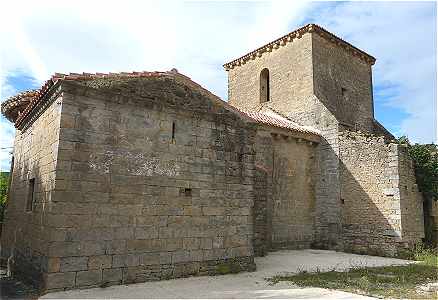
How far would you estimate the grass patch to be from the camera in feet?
21.0

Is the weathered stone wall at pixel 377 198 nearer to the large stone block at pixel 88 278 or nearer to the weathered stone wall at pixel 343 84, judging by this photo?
the weathered stone wall at pixel 343 84

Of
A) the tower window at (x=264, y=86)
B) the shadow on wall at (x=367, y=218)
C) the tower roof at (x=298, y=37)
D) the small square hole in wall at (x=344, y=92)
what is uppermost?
the tower roof at (x=298, y=37)

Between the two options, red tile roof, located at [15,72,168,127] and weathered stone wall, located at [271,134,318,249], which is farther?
weathered stone wall, located at [271,134,318,249]

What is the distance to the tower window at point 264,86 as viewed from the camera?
56.4ft

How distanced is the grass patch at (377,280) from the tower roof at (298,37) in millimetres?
9903

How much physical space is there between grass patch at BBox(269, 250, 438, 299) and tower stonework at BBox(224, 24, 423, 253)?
11.1ft

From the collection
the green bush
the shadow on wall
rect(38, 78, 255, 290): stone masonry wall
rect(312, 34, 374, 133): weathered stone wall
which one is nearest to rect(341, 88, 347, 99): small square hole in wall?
rect(312, 34, 374, 133): weathered stone wall

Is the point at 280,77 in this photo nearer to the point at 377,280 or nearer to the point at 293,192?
the point at 293,192

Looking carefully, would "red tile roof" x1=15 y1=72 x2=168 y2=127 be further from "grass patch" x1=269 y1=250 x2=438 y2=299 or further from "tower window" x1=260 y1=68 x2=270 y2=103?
"tower window" x1=260 y1=68 x2=270 y2=103

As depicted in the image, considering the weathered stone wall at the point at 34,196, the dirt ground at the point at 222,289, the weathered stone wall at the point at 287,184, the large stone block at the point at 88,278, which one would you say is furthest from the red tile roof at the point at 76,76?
the weathered stone wall at the point at 287,184

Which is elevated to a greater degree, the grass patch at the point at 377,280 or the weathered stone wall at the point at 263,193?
the weathered stone wall at the point at 263,193

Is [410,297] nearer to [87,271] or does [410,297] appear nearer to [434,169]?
[87,271]

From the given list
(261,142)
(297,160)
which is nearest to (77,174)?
(261,142)

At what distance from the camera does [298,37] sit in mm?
15758
